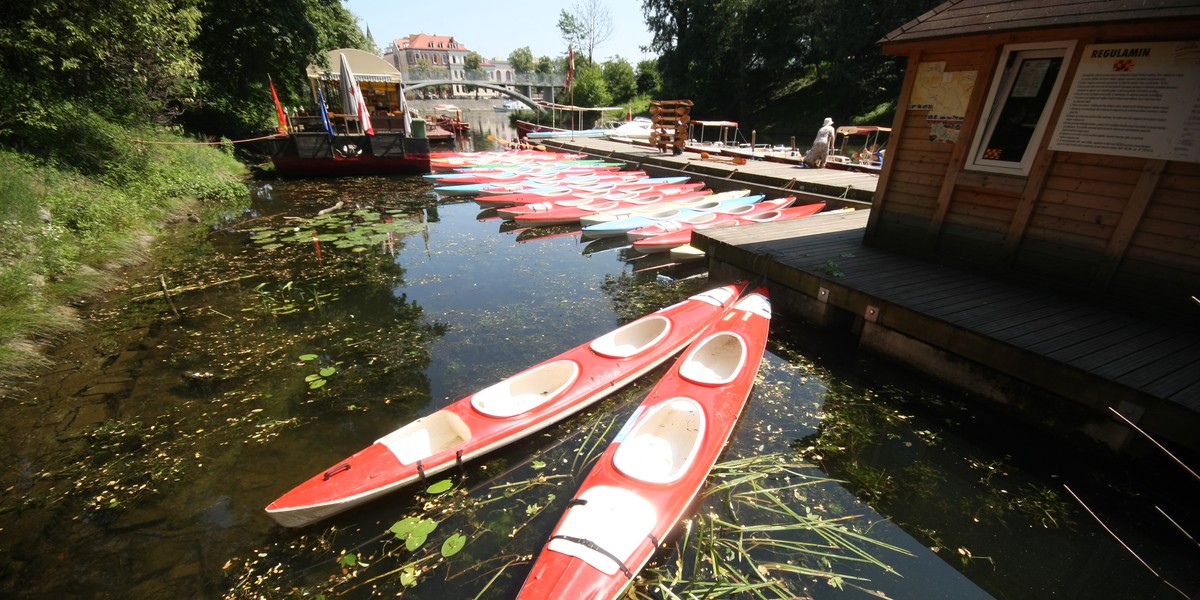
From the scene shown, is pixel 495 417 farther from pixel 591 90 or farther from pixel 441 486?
pixel 591 90

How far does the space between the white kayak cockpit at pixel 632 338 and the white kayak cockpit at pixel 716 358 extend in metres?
0.52

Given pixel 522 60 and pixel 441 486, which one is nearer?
pixel 441 486

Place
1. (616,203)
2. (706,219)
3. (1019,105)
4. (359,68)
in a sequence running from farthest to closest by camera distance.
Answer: (359,68) < (616,203) < (706,219) < (1019,105)

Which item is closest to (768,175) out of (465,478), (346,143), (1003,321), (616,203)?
(616,203)

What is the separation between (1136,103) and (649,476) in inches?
222

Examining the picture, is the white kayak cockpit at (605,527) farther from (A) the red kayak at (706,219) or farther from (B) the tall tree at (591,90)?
(B) the tall tree at (591,90)

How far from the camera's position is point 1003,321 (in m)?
4.39

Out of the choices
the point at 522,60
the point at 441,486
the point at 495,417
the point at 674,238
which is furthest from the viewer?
the point at 522,60

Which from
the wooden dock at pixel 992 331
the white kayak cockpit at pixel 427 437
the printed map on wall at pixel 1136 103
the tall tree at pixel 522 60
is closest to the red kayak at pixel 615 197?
the wooden dock at pixel 992 331

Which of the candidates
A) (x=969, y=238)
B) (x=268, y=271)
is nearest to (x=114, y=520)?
(x=268, y=271)

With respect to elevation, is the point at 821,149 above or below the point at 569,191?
above

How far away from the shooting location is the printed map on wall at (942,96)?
17.0 feet

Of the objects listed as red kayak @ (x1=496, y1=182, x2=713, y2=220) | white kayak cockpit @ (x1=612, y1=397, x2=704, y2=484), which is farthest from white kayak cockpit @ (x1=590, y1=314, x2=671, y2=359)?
red kayak @ (x1=496, y1=182, x2=713, y2=220)

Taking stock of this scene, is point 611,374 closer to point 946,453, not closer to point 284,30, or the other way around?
point 946,453
